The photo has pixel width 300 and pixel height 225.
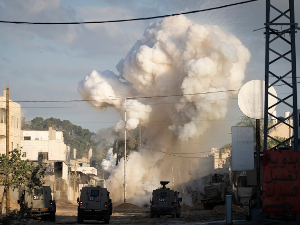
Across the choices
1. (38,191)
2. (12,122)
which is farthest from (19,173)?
(12,122)

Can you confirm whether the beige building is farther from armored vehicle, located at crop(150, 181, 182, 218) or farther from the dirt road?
armored vehicle, located at crop(150, 181, 182, 218)

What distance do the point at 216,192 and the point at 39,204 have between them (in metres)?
25.2

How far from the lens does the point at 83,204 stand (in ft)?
126

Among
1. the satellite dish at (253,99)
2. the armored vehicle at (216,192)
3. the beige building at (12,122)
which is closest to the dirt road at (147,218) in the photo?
the armored vehicle at (216,192)

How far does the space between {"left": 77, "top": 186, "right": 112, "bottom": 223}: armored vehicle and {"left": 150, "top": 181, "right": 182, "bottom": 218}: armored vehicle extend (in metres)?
7.07

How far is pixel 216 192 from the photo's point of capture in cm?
6088

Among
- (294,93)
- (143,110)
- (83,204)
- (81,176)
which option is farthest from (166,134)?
(294,93)

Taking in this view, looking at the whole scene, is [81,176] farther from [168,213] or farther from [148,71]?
[168,213]

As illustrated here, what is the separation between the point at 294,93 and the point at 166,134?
58.6 meters

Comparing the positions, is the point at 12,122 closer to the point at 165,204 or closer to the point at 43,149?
the point at 43,149

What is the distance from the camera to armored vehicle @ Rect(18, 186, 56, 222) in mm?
39781

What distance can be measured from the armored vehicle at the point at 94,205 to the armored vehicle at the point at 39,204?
9.37 feet

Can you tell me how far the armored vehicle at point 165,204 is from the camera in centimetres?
4462

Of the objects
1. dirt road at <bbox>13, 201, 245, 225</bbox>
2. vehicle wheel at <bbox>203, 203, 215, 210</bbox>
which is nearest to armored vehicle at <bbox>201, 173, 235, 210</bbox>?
vehicle wheel at <bbox>203, 203, 215, 210</bbox>
